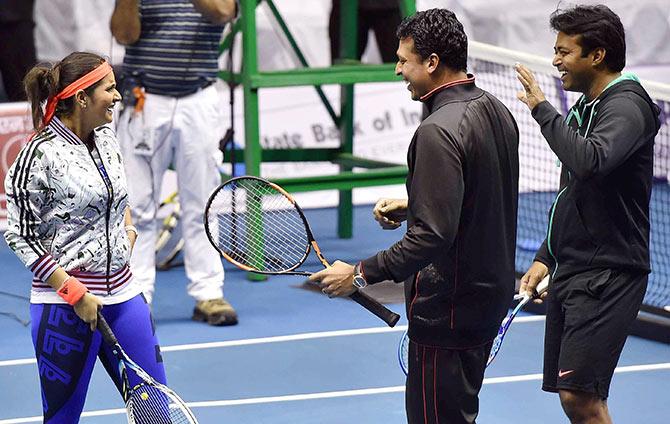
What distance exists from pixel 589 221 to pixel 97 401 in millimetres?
3218

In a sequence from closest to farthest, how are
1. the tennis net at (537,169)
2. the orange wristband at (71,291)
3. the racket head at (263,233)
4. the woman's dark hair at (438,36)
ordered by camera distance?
the woman's dark hair at (438,36), the orange wristband at (71,291), the racket head at (263,233), the tennis net at (537,169)

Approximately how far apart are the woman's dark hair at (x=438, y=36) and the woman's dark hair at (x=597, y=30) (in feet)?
2.27

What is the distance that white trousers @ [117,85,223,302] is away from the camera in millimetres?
8469

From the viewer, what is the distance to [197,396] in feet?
23.9

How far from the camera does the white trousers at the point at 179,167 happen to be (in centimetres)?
847

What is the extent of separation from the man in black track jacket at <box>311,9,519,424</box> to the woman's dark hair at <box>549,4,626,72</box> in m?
0.56

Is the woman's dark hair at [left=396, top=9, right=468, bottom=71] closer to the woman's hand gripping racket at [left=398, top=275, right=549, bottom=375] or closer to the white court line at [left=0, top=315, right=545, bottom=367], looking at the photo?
the woman's hand gripping racket at [left=398, top=275, right=549, bottom=375]

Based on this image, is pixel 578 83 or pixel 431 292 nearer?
pixel 431 292

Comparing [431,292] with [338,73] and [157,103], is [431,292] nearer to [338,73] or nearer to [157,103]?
[157,103]

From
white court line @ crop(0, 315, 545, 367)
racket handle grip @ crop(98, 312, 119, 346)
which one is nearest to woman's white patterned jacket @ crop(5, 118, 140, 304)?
racket handle grip @ crop(98, 312, 119, 346)

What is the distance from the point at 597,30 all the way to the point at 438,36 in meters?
0.85

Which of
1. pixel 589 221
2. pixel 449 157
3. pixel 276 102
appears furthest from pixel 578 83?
pixel 276 102

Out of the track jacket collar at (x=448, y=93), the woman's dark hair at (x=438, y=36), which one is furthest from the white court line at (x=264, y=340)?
the woman's dark hair at (x=438, y=36)

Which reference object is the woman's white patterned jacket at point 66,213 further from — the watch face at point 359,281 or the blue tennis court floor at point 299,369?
the blue tennis court floor at point 299,369
